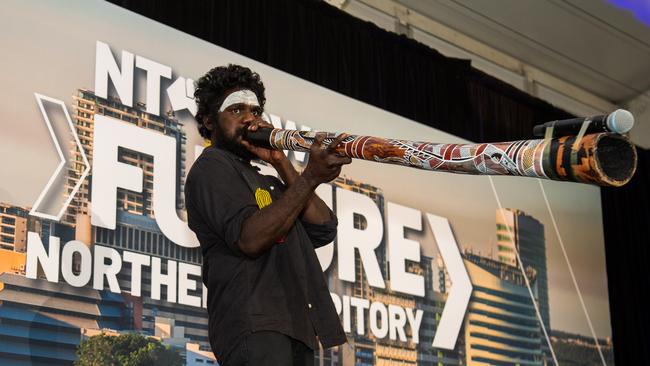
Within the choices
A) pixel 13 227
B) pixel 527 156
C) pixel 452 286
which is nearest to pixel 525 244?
pixel 452 286

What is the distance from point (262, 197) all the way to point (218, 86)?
35 centimetres

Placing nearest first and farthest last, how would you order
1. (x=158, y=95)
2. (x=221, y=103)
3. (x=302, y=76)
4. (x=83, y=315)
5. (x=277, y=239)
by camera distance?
(x=277, y=239) < (x=221, y=103) < (x=83, y=315) < (x=158, y=95) < (x=302, y=76)

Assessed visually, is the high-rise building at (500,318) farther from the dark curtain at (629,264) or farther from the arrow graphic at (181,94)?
the arrow graphic at (181,94)

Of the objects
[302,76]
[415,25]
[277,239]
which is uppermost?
Answer: [415,25]

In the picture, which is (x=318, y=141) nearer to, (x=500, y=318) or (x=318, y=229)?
(x=318, y=229)

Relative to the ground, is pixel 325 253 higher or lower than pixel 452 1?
lower

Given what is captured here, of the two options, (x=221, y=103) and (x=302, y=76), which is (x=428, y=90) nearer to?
(x=302, y=76)

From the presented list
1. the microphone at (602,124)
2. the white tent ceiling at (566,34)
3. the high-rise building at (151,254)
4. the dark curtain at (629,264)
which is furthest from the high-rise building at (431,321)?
the microphone at (602,124)

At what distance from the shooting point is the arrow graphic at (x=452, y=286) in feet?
14.0

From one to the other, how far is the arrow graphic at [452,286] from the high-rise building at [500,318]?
53 mm

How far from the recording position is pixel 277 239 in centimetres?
180

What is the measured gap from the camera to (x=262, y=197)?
6.37 feet

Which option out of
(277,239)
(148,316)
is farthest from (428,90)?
(277,239)

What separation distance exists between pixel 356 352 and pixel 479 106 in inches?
77.0
